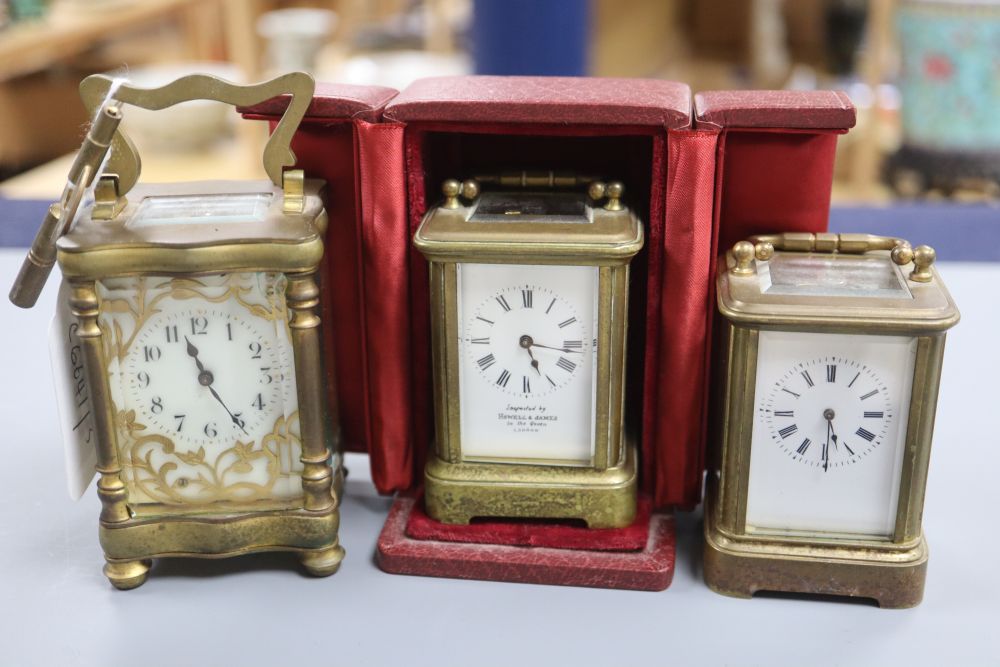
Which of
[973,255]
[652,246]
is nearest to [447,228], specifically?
[652,246]

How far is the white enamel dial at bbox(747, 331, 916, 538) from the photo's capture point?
1010 mm

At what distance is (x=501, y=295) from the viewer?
1.08 m

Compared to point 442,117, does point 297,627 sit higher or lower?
lower

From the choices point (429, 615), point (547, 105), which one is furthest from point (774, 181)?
point (429, 615)

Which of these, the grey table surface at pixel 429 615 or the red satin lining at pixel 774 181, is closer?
the grey table surface at pixel 429 615

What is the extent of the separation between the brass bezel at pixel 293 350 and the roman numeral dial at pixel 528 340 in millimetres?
153

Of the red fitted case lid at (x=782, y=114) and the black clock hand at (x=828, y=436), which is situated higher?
the red fitted case lid at (x=782, y=114)

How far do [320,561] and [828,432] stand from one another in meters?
0.50

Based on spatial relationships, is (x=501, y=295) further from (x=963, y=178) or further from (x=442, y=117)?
(x=963, y=178)

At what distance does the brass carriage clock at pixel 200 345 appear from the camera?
1.01 metres

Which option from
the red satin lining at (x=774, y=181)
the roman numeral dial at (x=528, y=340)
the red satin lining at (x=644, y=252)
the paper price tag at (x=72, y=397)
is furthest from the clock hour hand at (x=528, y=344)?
the paper price tag at (x=72, y=397)

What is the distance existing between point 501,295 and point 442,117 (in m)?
0.18

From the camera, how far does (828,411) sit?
3.37 feet

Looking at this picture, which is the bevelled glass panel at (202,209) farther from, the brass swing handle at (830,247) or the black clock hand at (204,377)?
the brass swing handle at (830,247)
